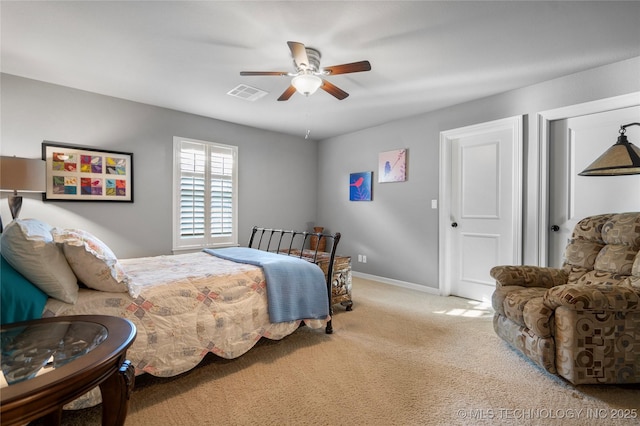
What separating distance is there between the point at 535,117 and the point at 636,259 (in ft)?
5.91

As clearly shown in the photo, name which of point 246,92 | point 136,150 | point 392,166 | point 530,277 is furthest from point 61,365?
point 392,166

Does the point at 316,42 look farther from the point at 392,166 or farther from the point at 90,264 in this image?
the point at 392,166

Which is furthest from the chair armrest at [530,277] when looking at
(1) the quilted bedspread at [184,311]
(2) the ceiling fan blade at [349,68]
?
(2) the ceiling fan blade at [349,68]

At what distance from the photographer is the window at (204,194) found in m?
4.24

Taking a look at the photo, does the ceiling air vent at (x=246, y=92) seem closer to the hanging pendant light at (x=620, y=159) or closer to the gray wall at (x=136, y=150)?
the gray wall at (x=136, y=150)

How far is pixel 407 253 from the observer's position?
4.53m

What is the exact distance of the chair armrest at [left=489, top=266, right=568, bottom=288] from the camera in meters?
2.53

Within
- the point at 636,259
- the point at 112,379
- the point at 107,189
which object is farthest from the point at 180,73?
the point at 636,259

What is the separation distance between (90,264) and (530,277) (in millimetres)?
3134

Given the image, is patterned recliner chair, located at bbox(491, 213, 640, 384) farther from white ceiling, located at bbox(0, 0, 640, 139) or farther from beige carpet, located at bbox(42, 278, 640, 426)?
white ceiling, located at bbox(0, 0, 640, 139)

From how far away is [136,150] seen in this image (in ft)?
12.8

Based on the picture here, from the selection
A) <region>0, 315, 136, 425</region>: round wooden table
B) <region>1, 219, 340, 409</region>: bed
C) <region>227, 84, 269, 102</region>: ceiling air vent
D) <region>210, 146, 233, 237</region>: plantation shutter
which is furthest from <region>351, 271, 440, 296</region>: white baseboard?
<region>0, 315, 136, 425</region>: round wooden table

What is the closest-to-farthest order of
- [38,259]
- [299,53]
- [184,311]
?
[38,259] → [184,311] → [299,53]

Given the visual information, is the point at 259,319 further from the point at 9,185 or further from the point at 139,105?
the point at 139,105
